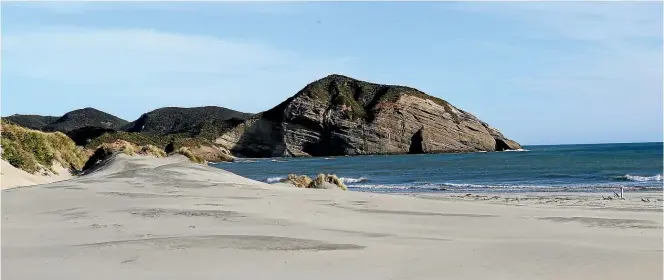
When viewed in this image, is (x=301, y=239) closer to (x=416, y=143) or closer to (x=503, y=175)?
(x=503, y=175)

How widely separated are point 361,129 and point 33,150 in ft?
Answer: 300

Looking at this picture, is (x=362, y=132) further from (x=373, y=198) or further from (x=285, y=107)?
(x=373, y=198)

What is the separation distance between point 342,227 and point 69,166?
78.7 ft

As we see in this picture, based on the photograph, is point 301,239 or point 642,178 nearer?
point 301,239

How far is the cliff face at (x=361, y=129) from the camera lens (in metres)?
114

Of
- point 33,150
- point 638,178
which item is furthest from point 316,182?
point 638,178

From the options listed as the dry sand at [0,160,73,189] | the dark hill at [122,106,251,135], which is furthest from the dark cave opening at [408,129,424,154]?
the dry sand at [0,160,73,189]

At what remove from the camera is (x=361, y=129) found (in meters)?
115

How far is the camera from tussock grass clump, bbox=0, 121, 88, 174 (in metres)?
21.4

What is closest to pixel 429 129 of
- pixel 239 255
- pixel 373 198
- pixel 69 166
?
pixel 69 166

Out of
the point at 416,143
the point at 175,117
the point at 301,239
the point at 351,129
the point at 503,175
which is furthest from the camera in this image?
the point at 175,117

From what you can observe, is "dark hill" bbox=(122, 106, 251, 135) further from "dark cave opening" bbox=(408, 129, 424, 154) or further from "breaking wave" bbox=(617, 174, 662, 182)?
"breaking wave" bbox=(617, 174, 662, 182)

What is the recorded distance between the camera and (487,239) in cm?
761

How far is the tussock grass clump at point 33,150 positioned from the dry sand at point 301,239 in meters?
10.3
